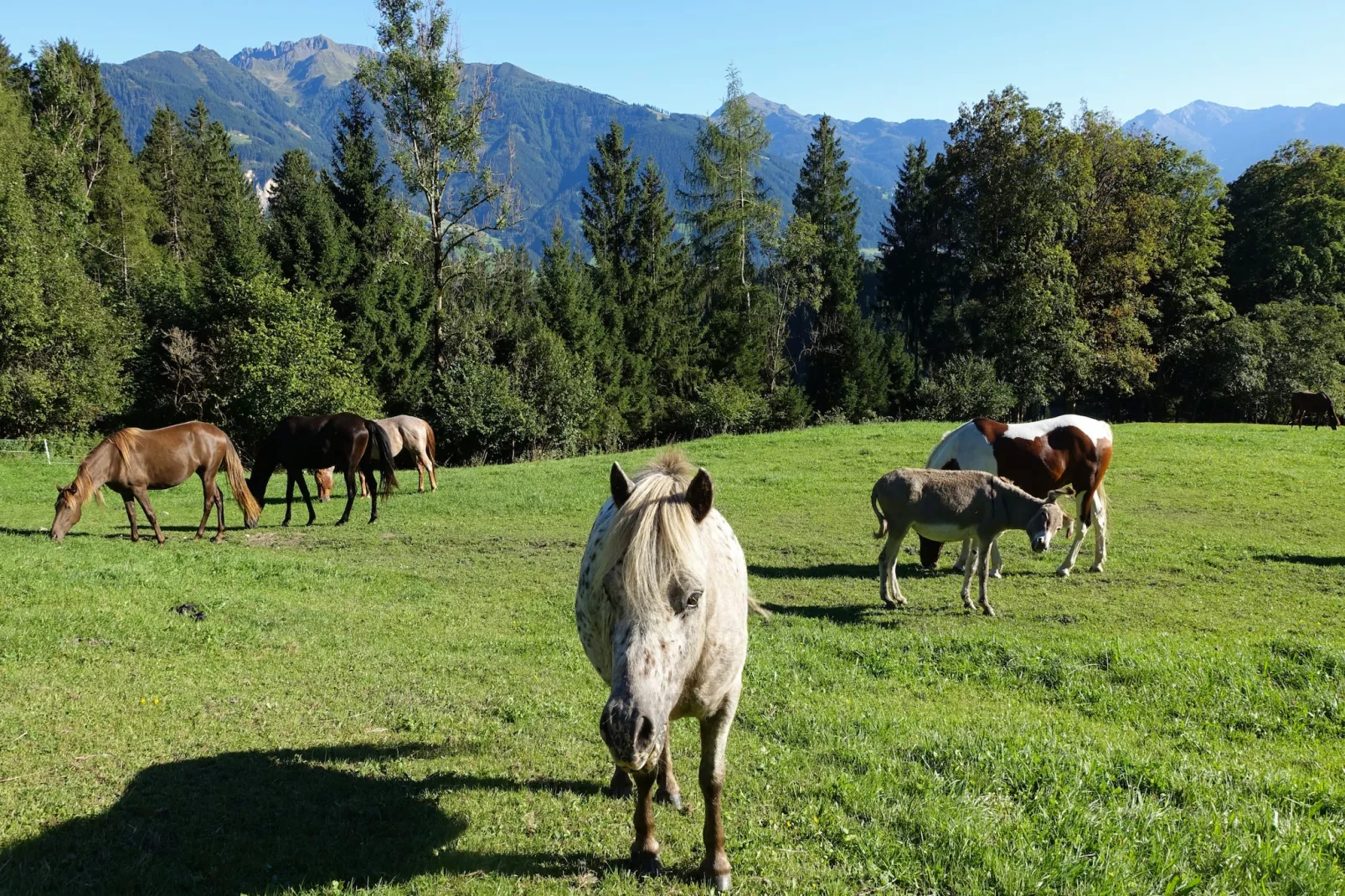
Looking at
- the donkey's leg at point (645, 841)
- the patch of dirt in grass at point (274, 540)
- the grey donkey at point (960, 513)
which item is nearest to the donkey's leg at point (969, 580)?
the grey donkey at point (960, 513)

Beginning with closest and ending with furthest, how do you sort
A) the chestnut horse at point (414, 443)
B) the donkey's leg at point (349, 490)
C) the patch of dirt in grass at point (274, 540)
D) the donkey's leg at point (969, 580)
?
the donkey's leg at point (969, 580) → the patch of dirt in grass at point (274, 540) → the donkey's leg at point (349, 490) → the chestnut horse at point (414, 443)

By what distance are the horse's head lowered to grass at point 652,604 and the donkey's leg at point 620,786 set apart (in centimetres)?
115

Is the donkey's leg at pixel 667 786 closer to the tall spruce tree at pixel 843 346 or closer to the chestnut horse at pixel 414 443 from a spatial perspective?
the chestnut horse at pixel 414 443

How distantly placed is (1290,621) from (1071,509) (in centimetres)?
489

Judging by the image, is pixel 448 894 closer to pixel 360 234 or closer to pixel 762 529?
pixel 762 529

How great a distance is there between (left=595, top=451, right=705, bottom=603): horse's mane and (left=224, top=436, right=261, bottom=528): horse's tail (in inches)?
495

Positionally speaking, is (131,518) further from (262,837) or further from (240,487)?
(262,837)

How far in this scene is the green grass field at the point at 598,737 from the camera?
11.8 feet

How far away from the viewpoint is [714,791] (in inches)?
143

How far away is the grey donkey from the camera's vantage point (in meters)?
9.56

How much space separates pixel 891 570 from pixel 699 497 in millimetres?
6929

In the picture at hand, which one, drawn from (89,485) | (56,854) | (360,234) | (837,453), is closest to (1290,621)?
(56,854)

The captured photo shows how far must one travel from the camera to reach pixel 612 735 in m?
2.75

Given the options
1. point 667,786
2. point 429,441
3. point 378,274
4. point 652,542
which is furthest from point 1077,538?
point 378,274
